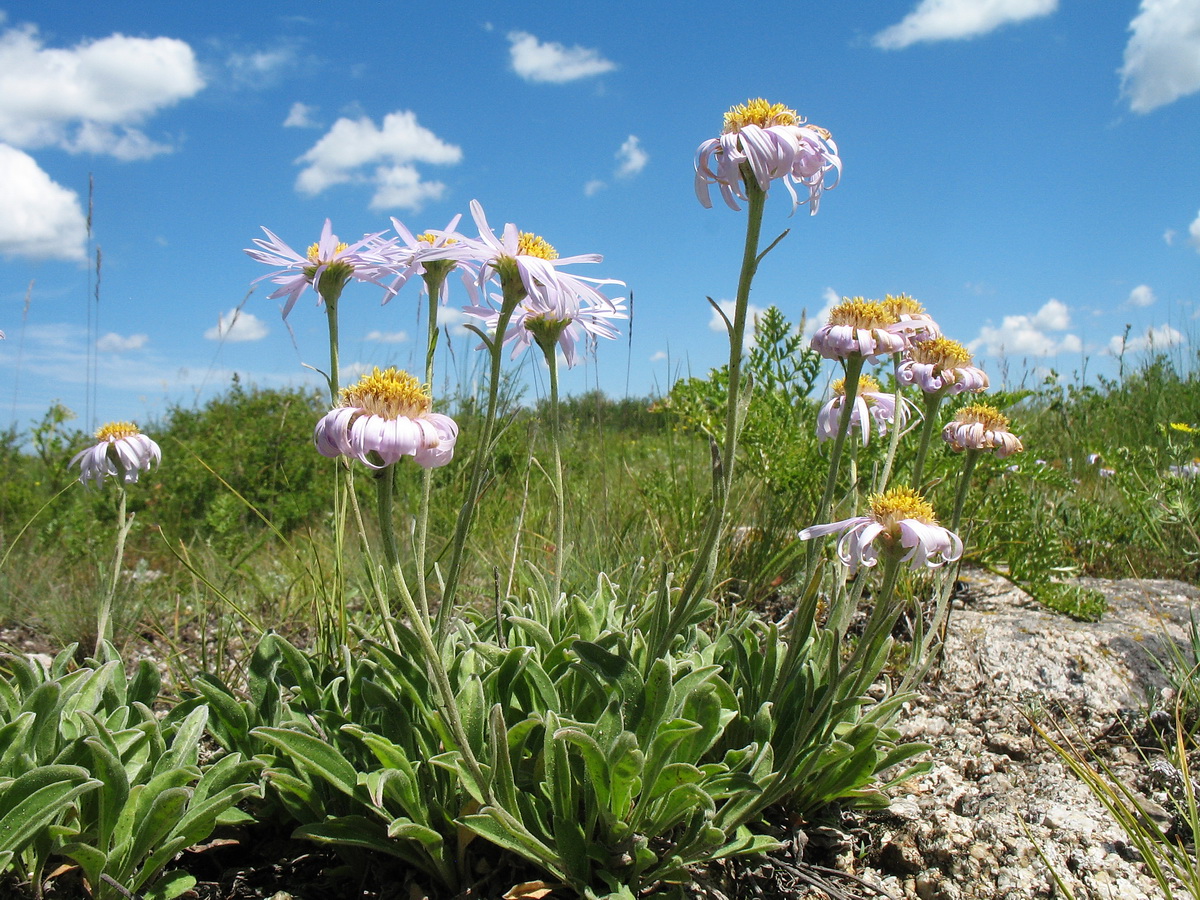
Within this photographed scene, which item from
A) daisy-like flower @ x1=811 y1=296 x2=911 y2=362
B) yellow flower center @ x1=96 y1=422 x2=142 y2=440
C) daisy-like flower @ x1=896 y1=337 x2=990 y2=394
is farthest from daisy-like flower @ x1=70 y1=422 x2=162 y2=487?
daisy-like flower @ x1=896 y1=337 x2=990 y2=394

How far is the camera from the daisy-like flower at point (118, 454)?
8.74 ft

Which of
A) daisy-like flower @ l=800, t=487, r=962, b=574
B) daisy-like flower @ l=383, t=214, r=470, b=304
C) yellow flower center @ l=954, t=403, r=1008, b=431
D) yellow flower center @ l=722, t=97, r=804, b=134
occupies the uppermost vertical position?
yellow flower center @ l=722, t=97, r=804, b=134

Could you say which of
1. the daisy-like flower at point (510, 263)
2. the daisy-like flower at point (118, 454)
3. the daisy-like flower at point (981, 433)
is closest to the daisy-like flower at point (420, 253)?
the daisy-like flower at point (510, 263)

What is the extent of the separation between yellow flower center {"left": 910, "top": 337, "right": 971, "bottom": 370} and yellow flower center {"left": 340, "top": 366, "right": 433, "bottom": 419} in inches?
58.1

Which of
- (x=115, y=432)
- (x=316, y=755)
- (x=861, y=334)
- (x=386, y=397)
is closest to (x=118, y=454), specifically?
(x=115, y=432)

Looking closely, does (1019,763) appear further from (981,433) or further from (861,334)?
(861,334)

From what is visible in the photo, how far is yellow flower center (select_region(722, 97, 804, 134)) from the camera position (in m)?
1.67

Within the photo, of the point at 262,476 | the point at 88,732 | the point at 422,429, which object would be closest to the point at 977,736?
the point at 422,429

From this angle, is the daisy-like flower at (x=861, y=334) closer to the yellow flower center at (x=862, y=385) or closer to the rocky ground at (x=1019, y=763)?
the yellow flower center at (x=862, y=385)

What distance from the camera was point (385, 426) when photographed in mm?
1501

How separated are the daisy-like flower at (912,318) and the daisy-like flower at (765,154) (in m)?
0.50

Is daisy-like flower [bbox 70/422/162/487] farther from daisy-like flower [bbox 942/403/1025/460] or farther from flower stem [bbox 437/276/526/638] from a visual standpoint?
daisy-like flower [bbox 942/403/1025/460]

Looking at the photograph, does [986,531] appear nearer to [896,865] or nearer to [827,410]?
[827,410]

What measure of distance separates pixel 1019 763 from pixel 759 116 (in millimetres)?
2264
